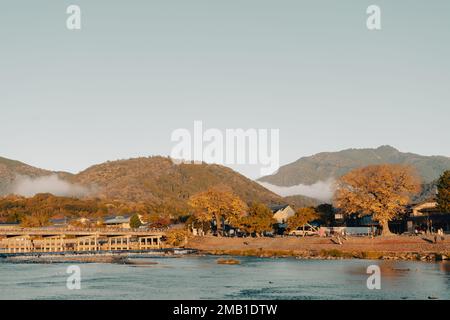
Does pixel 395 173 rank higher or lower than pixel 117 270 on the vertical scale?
higher

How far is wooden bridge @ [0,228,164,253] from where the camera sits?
121438mm

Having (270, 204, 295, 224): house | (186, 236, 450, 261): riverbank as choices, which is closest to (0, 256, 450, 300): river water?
(186, 236, 450, 261): riverbank

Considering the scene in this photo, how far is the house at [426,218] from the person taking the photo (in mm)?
110900

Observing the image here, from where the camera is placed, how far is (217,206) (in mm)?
126562

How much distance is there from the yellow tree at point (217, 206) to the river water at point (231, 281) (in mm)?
41383

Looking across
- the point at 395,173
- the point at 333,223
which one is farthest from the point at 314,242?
A: the point at 333,223

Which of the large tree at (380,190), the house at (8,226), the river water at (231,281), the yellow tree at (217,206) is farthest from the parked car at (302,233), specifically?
the house at (8,226)
